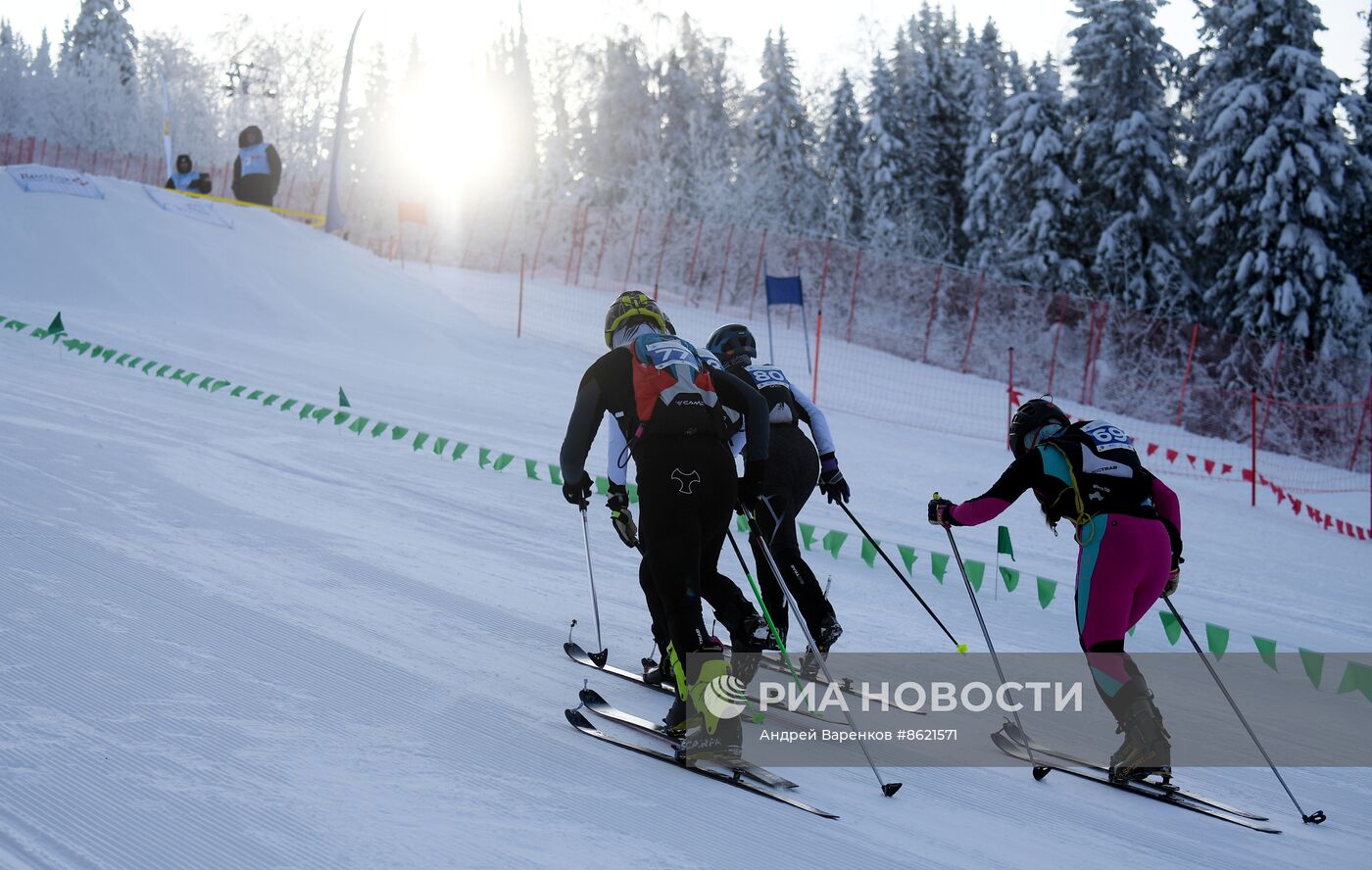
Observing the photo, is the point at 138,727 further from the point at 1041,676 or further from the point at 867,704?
the point at 1041,676

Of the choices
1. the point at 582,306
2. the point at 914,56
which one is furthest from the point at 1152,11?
the point at 582,306

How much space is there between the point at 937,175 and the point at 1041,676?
4190 centimetres

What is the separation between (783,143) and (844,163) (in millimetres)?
2668

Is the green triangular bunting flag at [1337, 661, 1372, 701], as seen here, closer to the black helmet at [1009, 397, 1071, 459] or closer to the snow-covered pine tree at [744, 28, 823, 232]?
the black helmet at [1009, 397, 1071, 459]

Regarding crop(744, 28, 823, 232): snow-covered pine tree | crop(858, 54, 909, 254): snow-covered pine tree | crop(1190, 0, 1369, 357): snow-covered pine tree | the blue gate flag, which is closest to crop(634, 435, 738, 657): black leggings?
the blue gate flag

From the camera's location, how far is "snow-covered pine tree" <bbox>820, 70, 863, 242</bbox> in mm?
46812

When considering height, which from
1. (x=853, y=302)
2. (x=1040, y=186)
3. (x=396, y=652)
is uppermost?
(x=1040, y=186)

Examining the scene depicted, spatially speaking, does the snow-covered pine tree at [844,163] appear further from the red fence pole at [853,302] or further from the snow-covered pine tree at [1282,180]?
the snow-covered pine tree at [1282,180]

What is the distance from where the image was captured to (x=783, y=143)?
4766 centimetres

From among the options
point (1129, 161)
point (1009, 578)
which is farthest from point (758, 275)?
point (1009, 578)

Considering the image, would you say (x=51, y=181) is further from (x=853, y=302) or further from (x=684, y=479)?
(x=684, y=479)

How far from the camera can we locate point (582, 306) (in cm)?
3112

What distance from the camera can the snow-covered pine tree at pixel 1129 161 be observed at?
34.2 meters

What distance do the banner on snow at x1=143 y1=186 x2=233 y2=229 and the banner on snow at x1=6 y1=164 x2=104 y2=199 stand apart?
0.98 m
